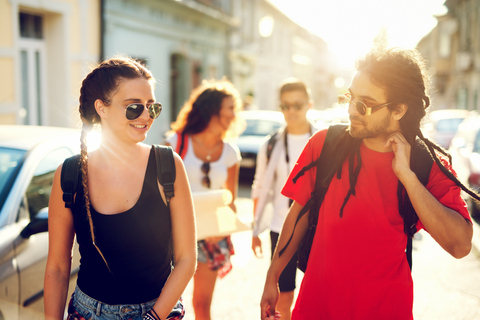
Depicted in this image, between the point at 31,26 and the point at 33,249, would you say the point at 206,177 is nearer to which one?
the point at 33,249


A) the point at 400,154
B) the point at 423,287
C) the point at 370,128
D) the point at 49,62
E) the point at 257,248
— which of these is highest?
the point at 49,62

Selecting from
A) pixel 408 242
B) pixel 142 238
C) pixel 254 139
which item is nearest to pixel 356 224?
pixel 408 242

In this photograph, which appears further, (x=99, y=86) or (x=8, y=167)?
(x=8, y=167)

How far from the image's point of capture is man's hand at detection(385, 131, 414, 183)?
207 cm

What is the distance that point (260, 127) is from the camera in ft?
41.7

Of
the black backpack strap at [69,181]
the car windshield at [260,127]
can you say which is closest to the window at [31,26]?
the car windshield at [260,127]

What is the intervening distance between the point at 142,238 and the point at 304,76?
46.8 metres

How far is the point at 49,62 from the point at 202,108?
25.0ft

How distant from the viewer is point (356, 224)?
2.16 metres

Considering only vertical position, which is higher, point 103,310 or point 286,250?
point 286,250

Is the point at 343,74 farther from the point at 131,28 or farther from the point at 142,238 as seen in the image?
the point at 142,238

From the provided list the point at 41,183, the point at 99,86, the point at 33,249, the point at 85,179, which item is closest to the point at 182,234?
the point at 85,179

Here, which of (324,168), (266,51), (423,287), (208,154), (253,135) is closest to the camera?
(324,168)

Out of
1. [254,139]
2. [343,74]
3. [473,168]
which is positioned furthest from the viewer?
[343,74]
